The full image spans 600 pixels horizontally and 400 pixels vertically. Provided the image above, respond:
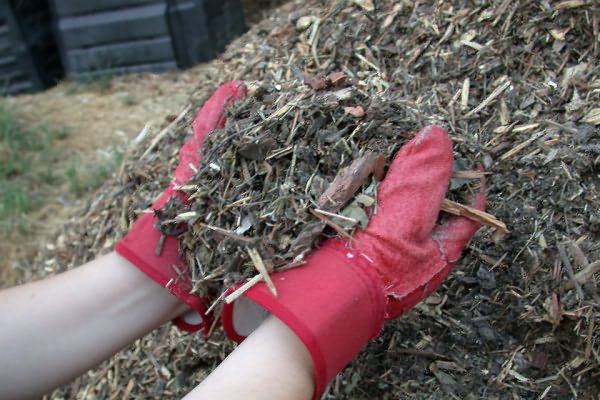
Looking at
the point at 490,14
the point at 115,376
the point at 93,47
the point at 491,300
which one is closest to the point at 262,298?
the point at 491,300

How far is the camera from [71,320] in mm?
1600

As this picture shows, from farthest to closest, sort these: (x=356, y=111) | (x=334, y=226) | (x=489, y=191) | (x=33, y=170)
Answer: (x=33, y=170) → (x=489, y=191) → (x=356, y=111) → (x=334, y=226)

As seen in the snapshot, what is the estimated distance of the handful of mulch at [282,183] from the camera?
4.44 feet

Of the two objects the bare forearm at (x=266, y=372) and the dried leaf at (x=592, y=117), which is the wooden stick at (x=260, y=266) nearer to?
the bare forearm at (x=266, y=372)

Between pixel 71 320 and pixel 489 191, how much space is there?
1234 millimetres

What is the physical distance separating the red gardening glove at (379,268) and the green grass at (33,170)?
2.63 m

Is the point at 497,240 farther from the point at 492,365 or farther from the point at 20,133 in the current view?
the point at 20,133

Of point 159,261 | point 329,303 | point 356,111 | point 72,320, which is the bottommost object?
point 72,320

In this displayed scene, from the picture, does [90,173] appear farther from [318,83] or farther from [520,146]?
[520,146]

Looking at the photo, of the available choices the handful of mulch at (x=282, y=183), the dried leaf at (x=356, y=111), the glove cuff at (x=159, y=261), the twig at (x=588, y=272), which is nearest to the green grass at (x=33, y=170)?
the glove cuff at (x=159, y=261)

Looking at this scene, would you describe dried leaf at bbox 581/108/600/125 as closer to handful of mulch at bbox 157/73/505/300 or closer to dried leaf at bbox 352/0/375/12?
handful of mulch at bbox 157/73/505/300

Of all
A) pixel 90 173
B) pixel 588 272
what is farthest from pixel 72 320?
pixel 90 173

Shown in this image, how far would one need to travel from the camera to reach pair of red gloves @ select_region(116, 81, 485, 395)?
48.8 inches

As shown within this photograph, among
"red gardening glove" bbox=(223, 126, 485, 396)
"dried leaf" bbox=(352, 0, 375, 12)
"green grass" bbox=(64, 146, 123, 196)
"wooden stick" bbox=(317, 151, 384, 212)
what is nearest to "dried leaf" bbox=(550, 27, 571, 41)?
"dried leaf" bbox=(352, 0, 375, 12)
